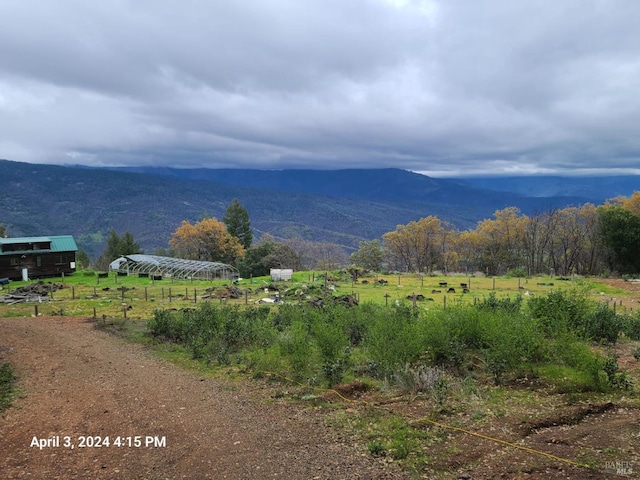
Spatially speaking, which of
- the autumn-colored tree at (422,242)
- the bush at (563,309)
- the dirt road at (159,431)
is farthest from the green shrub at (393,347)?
the autumn-colored tree at (422,242)

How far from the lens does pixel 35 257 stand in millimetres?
46812

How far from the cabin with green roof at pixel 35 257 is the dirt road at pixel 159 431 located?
3943 cm

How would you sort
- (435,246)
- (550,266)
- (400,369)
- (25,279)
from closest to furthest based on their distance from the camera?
1. (400,369)
2. (25,279)
3. (550,266)
4. (435,246)

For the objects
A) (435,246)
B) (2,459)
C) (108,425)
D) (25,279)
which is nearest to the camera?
(2,459)

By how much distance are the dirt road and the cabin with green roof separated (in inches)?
1552

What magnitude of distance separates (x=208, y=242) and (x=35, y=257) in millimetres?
27147

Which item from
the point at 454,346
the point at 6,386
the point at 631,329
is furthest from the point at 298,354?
the point at 631,329

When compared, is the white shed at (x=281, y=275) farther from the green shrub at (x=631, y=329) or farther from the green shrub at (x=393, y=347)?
the green shrub at (x=393, y=347)

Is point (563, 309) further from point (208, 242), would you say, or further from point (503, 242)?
point (208, 242)

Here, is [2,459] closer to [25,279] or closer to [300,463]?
[300,463]

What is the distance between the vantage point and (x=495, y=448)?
6.87m

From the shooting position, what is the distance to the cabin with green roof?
148 ft

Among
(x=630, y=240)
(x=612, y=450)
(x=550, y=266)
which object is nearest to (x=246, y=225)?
(x=550, y=266)

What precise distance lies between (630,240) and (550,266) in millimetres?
13330
